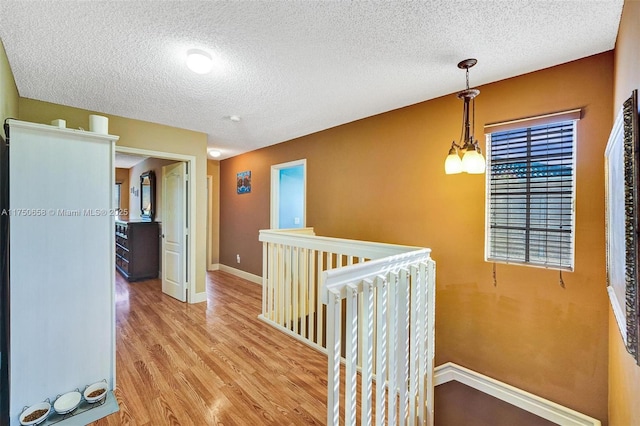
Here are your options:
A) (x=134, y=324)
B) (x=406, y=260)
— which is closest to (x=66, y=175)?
(x=134, y=324)

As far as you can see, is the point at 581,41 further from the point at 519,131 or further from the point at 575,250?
the point at 575,250

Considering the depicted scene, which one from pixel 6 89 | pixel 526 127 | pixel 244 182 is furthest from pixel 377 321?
pixel 244 182

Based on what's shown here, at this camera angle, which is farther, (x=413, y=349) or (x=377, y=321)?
(x=413, y=349)

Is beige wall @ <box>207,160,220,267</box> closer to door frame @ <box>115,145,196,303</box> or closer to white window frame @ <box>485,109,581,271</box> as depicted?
door frame @ <box>115,145,196,303</box>

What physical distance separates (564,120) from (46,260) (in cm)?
372

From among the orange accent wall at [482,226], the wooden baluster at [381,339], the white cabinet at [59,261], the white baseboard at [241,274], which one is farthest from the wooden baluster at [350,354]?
the white baseboard at [241,274]

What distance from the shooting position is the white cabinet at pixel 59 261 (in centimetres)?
167

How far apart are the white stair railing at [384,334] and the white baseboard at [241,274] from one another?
3541 millimetres

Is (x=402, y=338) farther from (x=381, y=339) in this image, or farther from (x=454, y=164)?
(x=454, y=164)

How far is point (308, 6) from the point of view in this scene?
1466mm

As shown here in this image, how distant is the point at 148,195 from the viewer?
557 centimetres

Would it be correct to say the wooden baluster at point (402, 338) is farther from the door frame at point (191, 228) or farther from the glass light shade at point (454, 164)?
the door frame at point (191, 228)

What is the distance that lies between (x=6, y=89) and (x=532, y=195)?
159 inches

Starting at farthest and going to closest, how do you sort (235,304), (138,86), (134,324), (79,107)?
(235,304) → (134,324) → (79,107) → (138,86)
